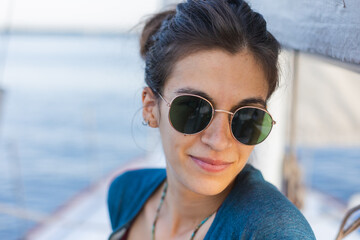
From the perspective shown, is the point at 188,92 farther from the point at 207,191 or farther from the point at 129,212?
the point at 129,212

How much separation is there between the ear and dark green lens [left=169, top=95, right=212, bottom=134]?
0.48 feet

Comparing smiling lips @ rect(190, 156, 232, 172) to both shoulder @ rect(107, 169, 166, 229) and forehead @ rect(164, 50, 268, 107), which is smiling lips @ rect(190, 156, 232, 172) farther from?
shoulder @ rect(107, 169, 166, 229)

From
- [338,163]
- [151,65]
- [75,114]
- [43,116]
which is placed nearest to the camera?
[151,65]

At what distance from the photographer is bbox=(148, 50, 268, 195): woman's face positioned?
89cm

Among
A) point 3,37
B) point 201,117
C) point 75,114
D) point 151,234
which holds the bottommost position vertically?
point 75,114

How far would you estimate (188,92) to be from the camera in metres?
0.91

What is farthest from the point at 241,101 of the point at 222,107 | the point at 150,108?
the point at 150,108

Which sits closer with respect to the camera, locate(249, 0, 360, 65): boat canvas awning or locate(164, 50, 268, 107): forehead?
locate(249, 0, 360, 65): boat canvas awning

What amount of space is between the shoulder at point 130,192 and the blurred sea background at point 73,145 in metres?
0.14

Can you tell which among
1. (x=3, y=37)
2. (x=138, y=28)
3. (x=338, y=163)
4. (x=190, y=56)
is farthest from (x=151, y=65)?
(x=338, y=163)

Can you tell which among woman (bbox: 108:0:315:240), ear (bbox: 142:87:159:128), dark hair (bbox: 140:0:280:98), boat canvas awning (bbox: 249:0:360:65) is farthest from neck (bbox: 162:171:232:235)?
boat canvas awning (bbox: 249:0:360:65)

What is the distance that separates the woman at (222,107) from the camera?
883 millimetres

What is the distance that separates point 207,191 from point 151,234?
1.29 ft

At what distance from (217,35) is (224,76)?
94mm
